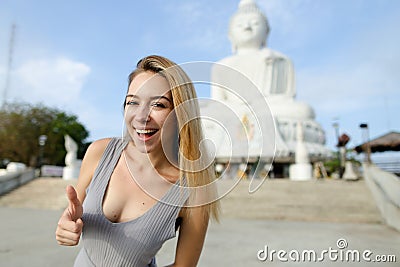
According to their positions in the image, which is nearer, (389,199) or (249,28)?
(389,199)

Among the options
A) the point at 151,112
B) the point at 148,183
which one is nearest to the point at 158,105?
the point at 151,112

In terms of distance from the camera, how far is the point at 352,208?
20.7ft

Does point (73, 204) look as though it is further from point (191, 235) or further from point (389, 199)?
point (389, 199)

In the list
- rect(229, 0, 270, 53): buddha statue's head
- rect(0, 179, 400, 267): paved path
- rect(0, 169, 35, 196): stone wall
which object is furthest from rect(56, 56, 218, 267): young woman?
rect(229, 0, 270, 53): buddha statue's head

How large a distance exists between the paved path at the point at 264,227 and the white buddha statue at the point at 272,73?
10.3 meters

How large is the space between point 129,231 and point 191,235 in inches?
7.8

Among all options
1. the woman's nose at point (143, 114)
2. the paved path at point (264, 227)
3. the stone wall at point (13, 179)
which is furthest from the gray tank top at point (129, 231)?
the stone wall at point (13, 179)

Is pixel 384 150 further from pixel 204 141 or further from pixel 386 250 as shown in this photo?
pixel 204 141

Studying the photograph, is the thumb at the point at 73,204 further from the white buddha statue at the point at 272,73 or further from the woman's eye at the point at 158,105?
the white buddha statue at the point at 272,73

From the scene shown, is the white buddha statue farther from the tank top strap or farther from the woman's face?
the woman's face

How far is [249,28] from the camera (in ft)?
71.0

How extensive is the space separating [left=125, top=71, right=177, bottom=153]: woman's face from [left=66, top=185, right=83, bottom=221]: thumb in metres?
0.23

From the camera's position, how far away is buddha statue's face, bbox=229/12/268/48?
2178 cm

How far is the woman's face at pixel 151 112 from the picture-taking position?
0.85 meters
